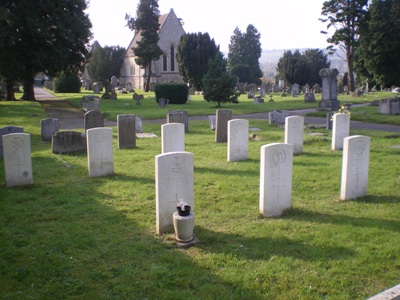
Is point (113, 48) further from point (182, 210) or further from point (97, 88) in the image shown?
point (182, 210)

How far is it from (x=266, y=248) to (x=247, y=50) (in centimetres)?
7030

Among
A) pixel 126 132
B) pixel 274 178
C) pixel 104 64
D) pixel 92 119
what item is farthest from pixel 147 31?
pixel 274 178

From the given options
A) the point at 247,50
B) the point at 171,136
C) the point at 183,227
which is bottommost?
the point at 183,227

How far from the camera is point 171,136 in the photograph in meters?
11.2

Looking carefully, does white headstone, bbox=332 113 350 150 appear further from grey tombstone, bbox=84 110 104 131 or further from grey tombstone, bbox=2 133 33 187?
grey tombstone, bbox=2 133 33 187

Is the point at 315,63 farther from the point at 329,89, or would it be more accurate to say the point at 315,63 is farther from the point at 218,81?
the point at 329,89

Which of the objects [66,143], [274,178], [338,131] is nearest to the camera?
[274,178]

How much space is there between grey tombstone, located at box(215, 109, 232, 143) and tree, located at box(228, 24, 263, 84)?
175 feet

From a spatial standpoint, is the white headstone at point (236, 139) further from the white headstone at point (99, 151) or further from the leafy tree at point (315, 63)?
the leafy tree at point (315, 63)

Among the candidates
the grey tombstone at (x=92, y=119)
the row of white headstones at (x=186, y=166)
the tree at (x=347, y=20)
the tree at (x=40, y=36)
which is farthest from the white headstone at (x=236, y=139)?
the tree at (x=347, y=20)

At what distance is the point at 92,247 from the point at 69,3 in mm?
31227

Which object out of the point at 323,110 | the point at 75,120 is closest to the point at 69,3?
the point at 75,120

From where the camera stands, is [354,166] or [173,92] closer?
[354,166]

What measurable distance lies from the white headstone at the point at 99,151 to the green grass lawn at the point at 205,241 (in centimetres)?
27
